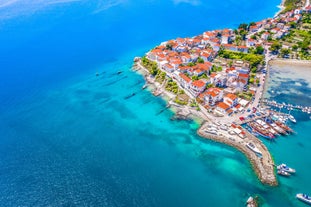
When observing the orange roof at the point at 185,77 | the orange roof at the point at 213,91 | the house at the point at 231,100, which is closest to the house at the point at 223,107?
the house at the point at 231,100

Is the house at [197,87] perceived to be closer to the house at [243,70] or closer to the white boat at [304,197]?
the house at [243,70]

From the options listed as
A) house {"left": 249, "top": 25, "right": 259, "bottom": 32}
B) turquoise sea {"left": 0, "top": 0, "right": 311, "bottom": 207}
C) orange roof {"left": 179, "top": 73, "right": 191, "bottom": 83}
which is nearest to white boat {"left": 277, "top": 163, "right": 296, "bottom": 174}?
turquoise sea {"left": 0, "top": 0, "right": 311, "bottom": 207}

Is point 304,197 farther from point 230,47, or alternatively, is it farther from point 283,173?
point 230,47

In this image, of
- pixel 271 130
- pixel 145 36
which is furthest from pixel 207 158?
pixel 145 36

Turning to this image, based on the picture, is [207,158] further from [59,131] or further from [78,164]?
[59,131]

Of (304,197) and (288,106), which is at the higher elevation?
(288,106)

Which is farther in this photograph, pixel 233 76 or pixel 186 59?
pixel 186 59

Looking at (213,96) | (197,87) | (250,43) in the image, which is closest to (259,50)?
(250,43)
